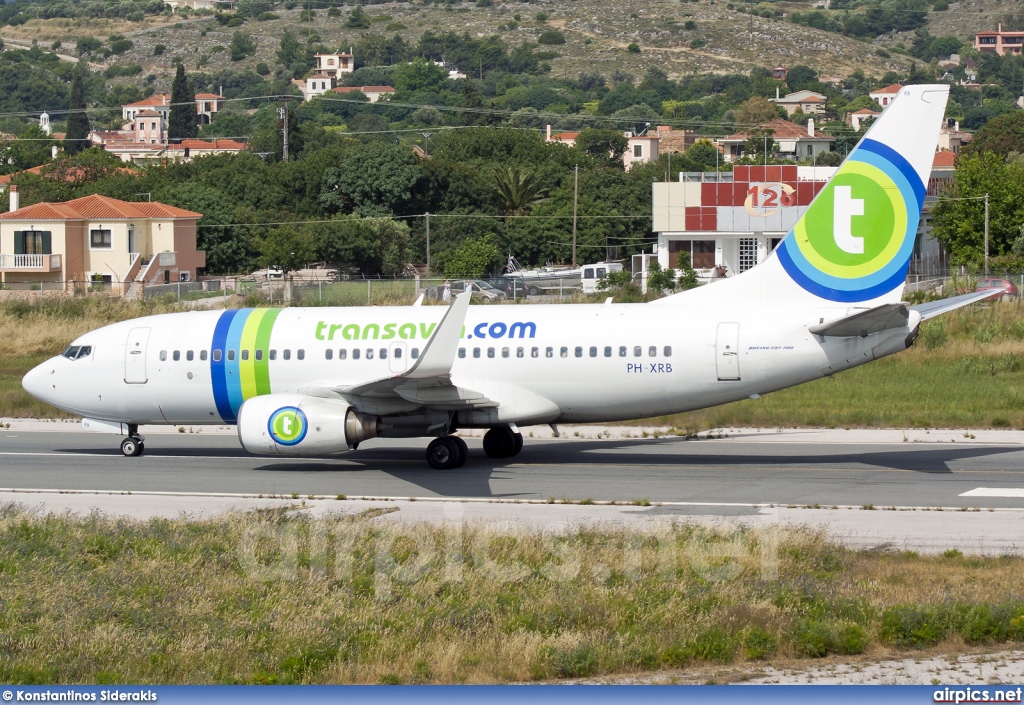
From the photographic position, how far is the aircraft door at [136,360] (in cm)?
2991

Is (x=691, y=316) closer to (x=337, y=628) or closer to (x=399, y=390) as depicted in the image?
(x=399, y=390)

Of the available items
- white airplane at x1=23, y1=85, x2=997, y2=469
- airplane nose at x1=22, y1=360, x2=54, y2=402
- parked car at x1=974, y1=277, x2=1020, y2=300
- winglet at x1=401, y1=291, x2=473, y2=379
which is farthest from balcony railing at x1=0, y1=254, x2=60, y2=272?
winglet at x1=401, y1=291, x2=473, y2=379

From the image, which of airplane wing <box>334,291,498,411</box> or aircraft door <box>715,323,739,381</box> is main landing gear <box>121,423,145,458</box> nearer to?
airplane wing <box>334,291,498,411</box>

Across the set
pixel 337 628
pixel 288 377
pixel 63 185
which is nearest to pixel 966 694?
pixel 337 628

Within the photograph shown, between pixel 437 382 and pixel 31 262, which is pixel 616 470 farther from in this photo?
pixel 31 262

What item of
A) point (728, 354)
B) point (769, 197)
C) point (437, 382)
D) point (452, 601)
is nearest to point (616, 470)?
point (728, 354)

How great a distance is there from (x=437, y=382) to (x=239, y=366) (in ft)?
17.1

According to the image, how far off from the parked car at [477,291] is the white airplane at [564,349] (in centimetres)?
3402

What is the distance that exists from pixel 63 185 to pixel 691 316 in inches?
3950

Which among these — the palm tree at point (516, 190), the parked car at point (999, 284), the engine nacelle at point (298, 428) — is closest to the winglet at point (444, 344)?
the engine nacelle at point (298, 428)

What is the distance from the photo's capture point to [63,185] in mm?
117062

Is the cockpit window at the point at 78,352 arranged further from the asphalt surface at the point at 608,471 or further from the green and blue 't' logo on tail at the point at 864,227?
the green and blue 't' logo on tail at the point at 864,227

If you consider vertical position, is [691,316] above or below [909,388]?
above

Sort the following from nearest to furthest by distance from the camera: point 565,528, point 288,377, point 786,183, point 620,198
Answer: point 565,528
point 288,377
point 786,183
point 620,198
